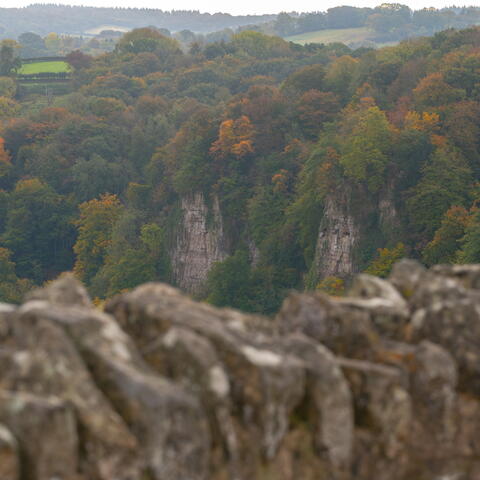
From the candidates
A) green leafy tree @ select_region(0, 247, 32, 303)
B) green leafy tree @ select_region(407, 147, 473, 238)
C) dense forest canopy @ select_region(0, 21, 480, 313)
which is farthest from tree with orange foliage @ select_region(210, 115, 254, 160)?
green leafy tree @ select_region(407, 147, 473, 238)

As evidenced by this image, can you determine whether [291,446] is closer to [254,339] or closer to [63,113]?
[254,339]

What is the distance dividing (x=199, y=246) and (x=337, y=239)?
75.7 ft

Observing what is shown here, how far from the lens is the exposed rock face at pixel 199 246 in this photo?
10612 cm

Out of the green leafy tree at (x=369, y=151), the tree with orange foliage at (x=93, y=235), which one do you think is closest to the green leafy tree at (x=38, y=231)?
the tree with orange foliage at (x=93, y=235)

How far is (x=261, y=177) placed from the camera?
10519 cm

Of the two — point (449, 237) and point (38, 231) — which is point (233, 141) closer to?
point (38, 231)

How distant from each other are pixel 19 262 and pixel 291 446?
105262 millimetres

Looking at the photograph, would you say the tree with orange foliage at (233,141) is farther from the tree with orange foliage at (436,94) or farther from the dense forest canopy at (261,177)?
the tree with orange foliage at (436,94)

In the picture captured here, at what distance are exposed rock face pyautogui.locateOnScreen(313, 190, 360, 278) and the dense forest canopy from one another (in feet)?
0.66

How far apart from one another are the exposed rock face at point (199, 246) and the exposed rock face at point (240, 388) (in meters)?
94.9

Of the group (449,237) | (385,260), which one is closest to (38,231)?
(385,260)

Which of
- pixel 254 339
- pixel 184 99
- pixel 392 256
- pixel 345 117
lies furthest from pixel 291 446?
pixel 184 99

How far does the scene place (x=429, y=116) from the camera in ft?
290

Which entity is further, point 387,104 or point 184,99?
point 184,99
